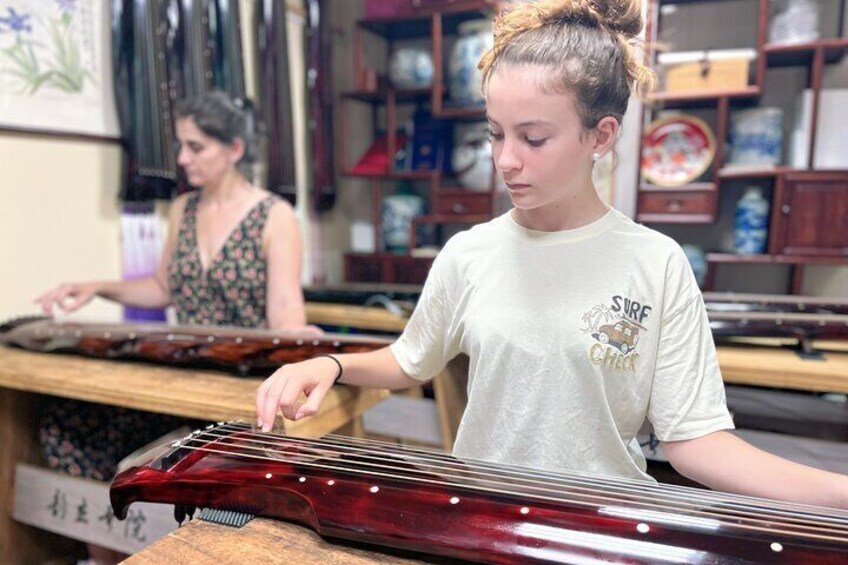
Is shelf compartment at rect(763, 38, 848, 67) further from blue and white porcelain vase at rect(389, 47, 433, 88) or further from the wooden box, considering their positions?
blue and white porcelain vase at rect(389, 47, 433, 88)

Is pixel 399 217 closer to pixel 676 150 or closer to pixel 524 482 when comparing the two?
pixel 676 150

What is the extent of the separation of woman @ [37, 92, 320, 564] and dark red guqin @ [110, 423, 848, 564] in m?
0.88

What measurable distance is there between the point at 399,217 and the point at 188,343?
1780 mm

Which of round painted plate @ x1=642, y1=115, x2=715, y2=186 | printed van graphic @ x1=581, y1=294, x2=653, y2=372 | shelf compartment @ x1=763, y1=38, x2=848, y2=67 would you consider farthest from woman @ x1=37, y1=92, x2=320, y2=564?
shelf compartment @ x1=763, y1=38, x2=848, y2=67

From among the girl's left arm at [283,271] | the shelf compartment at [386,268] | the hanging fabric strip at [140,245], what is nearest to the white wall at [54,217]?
the hanging fabric strip at [140,245]

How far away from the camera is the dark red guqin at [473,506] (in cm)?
57

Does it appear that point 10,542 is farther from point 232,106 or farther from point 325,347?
point 232,106

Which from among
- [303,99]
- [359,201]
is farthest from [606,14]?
[359,201]

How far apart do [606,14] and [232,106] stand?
51.2 inches

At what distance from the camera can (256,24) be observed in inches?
105

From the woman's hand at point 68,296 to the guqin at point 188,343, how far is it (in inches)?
4.1

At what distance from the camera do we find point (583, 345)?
2.69ft

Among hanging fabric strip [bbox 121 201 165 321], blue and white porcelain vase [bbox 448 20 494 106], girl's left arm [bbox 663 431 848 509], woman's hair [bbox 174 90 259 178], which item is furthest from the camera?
blue and white porcelain vase [bbox 448 20 494 106]

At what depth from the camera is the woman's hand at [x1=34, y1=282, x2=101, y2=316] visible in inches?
66.2
